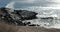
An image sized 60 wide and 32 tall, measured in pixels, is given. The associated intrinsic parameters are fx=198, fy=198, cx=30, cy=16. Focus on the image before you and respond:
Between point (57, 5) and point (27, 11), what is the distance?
3.96 meters

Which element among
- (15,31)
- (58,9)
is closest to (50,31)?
(15,31)

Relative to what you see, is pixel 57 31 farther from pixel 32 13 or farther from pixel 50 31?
pixel 32 13

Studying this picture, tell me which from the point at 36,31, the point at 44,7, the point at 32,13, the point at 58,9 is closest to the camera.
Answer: the point at 36,31

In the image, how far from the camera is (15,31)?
3707mm

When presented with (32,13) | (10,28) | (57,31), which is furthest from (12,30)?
(32,13)

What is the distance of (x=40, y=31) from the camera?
4859 mm

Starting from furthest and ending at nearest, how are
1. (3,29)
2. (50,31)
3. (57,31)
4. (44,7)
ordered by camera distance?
(44,7), (57,31), (50,31), (3,29)

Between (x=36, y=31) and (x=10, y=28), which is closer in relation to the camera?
(x=10, y=28)

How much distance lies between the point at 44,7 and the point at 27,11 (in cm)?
321

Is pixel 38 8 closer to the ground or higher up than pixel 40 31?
closer to the ground

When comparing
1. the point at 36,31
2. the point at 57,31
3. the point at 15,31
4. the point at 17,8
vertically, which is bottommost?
the point at 17,8

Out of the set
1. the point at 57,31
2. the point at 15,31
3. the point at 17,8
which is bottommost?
the point at 17,8

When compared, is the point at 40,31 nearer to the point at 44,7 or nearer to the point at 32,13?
the point at 32,13

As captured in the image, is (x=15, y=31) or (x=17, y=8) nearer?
(x=15, y=31)
